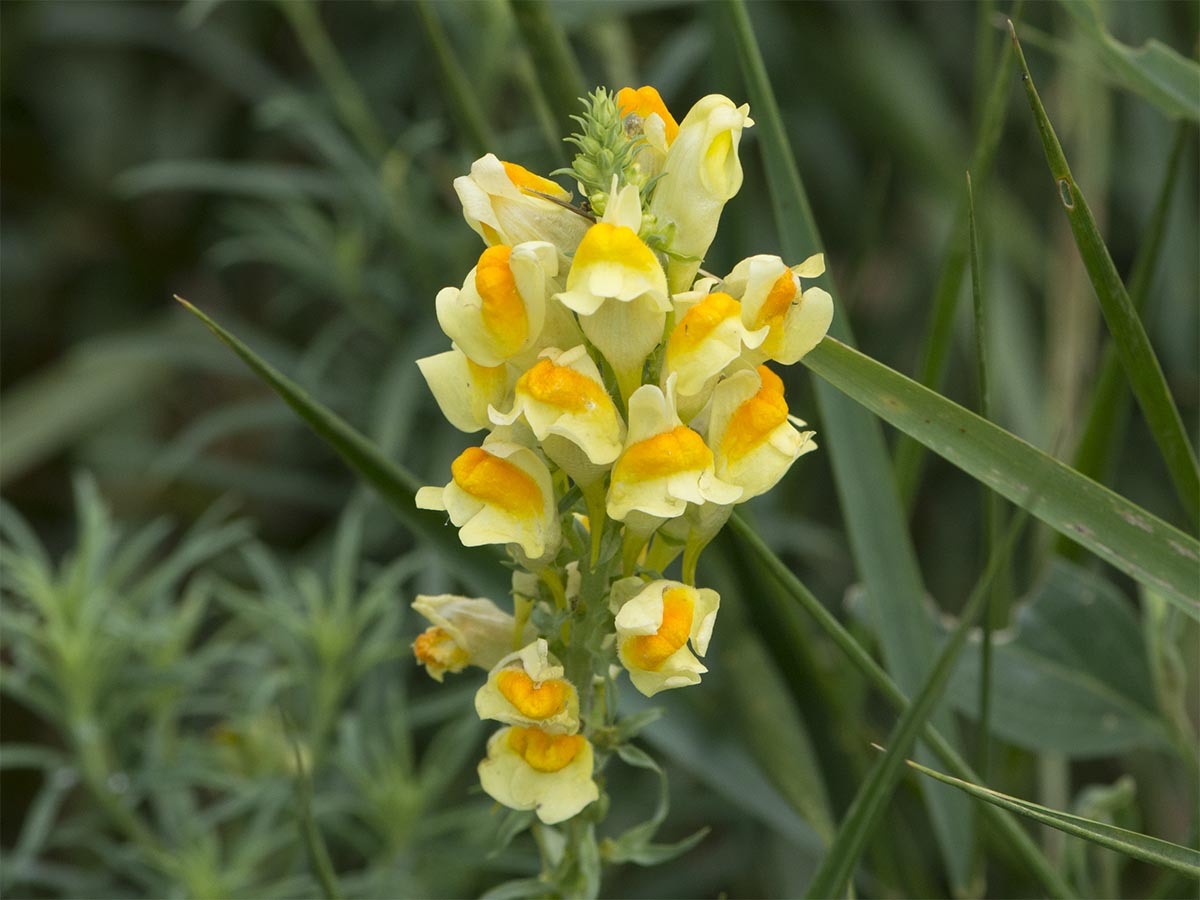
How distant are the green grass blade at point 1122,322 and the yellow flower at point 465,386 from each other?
0.68ft

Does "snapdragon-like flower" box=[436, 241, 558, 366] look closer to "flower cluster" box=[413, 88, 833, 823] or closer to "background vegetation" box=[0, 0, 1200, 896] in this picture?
"flower cluster" box=[413, 88, 833, 823]

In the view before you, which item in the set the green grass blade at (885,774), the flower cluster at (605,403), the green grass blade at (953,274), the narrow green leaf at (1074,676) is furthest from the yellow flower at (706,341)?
the narrow green leaf at (1074,676)

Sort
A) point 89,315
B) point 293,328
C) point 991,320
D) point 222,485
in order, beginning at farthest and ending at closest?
point 89,315, point 293,328, point 222,485, point 991,320

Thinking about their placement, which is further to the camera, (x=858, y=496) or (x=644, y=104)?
(x=858, y=496)

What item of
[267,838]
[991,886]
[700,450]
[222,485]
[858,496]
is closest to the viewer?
[700,450]

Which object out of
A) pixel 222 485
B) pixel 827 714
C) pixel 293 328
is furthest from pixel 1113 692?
pixel 293 328

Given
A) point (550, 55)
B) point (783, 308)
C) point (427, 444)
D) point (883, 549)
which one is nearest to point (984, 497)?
point (883, 549)

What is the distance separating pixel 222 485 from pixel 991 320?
33.2 inches

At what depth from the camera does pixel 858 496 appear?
2.01ft

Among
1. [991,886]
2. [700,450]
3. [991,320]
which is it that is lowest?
[991,886]

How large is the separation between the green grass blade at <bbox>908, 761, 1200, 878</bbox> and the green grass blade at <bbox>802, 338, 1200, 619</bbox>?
100mm

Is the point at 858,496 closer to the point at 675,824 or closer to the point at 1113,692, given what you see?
the point at 1113,692

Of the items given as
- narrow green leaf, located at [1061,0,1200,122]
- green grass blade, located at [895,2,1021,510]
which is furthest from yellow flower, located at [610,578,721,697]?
narrow green leaf, located at [1061,0,1200,122]

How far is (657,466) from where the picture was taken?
0.41 metres
